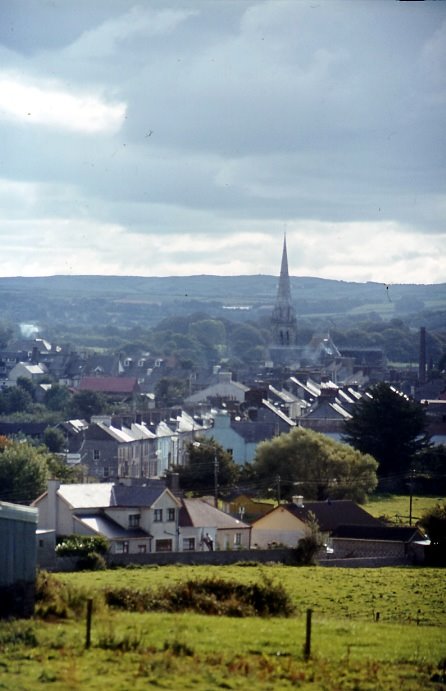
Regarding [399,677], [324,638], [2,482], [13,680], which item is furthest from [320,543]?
[13,680]

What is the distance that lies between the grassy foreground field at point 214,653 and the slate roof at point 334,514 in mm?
18801

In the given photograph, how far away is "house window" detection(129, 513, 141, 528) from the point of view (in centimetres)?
3806

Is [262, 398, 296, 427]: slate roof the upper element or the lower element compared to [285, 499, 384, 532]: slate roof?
upper

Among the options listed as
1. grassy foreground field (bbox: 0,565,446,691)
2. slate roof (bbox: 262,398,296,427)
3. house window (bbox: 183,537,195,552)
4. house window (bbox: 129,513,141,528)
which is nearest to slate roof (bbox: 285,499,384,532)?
house window (bbox: 183,537,195,552)

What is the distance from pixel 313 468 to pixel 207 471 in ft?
14.3

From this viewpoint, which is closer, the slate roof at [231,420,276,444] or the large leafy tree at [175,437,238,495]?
the large leafy tree at [175,437,238,495]

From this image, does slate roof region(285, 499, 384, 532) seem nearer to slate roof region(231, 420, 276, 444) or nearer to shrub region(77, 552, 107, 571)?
shrub region(77, 552, 107, 571)

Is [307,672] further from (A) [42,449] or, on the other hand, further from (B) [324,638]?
(A) [42,449]

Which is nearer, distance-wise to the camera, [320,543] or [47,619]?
[47,619]

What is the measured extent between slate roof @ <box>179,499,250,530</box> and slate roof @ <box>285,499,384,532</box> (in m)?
1.85

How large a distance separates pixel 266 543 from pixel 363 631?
19.2 m

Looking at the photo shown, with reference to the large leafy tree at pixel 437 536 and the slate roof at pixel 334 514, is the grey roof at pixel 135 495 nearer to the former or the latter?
the slate roof at pixel 334 514

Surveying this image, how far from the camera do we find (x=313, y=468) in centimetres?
5488

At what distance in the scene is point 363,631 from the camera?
68.2ft
